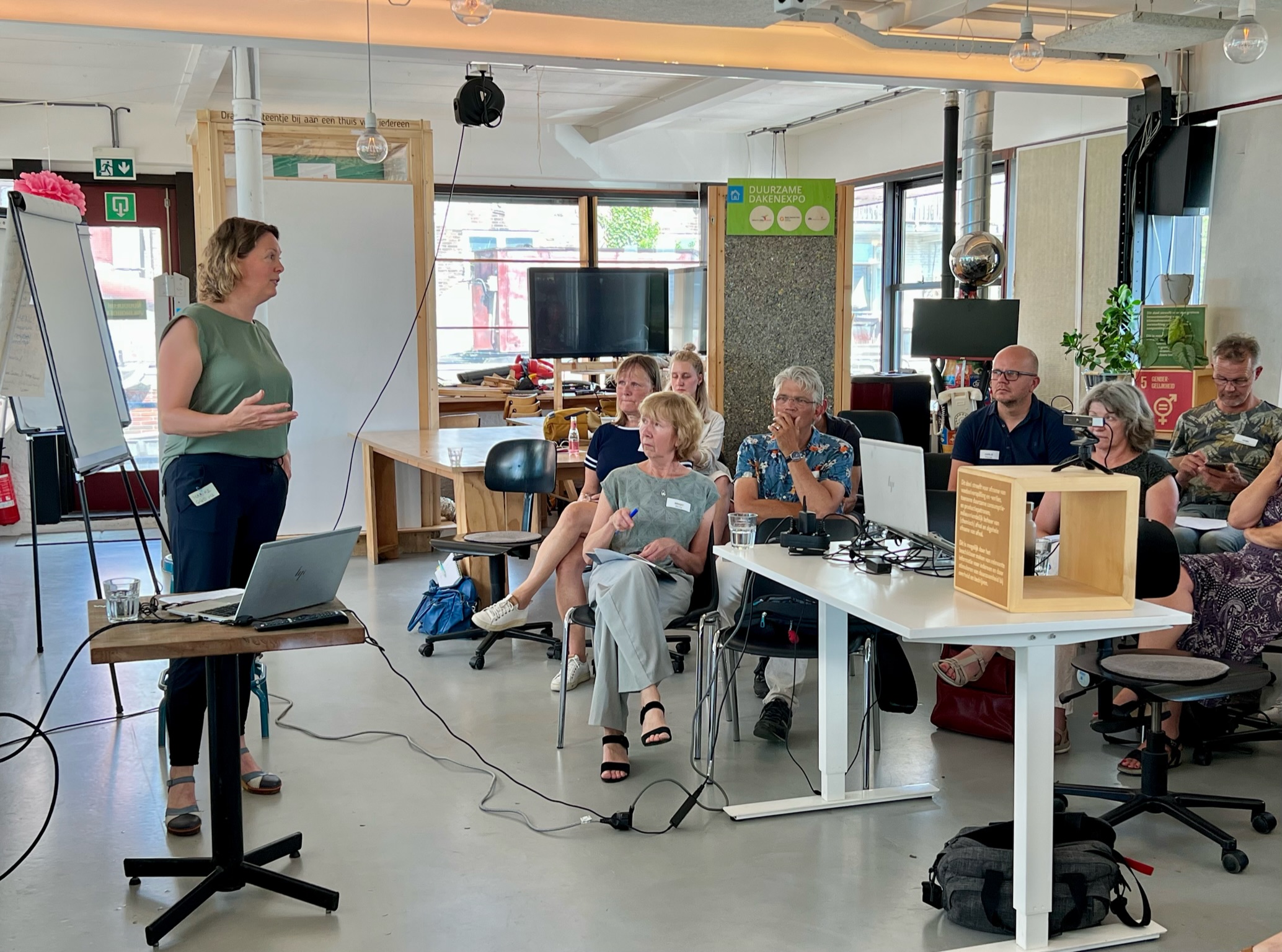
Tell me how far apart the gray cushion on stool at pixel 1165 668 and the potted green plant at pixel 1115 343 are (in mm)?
4024

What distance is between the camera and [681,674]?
16.3ft

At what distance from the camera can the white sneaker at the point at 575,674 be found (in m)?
4.59

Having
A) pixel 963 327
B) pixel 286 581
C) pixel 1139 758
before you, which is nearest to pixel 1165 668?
pixel 1139 758

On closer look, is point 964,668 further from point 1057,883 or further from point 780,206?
point 780,206

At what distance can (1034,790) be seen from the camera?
259 centimetres

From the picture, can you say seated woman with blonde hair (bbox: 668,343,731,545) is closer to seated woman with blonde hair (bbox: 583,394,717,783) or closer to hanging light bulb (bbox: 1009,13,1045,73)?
seated woman with blonde hair (bbox: 583,394,717,783)

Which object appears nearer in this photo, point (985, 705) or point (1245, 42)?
point (985, 705)

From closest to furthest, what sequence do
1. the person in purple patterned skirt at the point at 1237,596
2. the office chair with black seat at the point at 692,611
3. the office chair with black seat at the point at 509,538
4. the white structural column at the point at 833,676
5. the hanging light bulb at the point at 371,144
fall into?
the white structural column at the point at 833,676 < the person in purple patterned skirt at the point at 1237,596 < the office chair with black seat at the point at 692,611 < the office chair with black seat at the point at 509,538 < the hanging light bulb at the point at 371,144

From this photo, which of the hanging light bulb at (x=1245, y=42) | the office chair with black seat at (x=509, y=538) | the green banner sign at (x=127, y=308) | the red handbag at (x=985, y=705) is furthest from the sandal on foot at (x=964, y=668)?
the green banner sign at (x=127, y=308)

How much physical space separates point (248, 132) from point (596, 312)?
3168 mm

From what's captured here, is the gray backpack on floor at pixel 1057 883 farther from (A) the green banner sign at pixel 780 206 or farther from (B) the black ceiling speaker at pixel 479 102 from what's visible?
(B) the black ceiling speaker at pixel 479 102

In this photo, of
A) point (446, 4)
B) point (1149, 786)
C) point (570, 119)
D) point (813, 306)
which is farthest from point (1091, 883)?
point (570, 119)

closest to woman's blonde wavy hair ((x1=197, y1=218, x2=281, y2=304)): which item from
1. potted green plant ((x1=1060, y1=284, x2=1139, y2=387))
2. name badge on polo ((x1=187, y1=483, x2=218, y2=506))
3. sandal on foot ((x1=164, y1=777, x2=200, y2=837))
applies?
name badge on polo ((x1=187, y1=483, x2=218, y2=506))

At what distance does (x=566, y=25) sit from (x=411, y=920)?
5.18m
